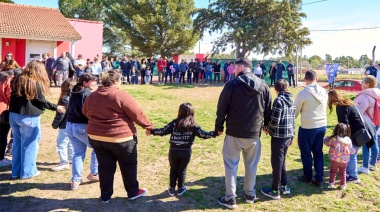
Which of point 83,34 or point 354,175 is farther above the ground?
point 83,34

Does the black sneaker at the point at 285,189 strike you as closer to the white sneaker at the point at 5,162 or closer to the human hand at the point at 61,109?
the human hand at the point at 61,109

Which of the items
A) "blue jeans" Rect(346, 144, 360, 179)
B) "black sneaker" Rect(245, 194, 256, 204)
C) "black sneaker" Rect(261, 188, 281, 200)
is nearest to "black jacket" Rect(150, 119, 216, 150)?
"black sneaker" Rect(245, 194, 256, 204)

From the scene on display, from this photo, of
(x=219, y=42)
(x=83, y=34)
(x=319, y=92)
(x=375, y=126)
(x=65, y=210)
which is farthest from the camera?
(x=219, y=42)

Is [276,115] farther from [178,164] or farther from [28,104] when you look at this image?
[28,104]

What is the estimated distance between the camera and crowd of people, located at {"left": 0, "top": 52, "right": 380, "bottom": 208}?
4258mm

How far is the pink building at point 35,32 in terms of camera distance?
2156 cm

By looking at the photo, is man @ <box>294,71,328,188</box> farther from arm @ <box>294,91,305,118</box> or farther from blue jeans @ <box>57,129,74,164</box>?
blue jeans @ <box>57,129,74,164</box>

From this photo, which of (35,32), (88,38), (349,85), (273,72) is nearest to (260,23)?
(273,72)

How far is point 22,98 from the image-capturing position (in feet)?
16.8

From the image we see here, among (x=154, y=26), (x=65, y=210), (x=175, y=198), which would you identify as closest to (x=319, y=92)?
(x=175, y=198)

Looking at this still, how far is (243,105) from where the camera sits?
427 cm

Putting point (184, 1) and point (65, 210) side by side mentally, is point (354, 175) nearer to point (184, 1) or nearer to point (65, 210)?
point (65, 210)

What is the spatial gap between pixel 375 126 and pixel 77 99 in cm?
501

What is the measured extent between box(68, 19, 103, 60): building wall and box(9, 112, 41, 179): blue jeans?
21.8 meters
